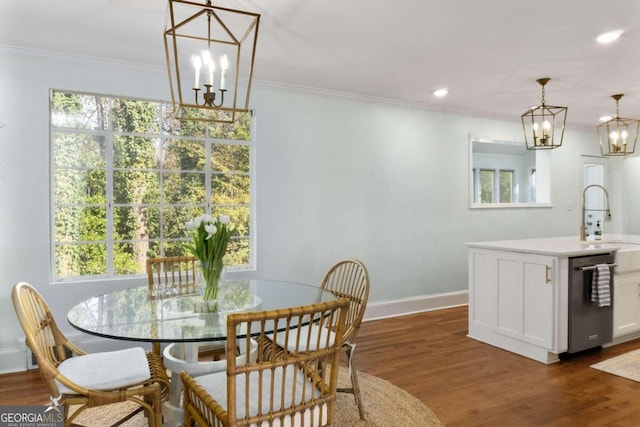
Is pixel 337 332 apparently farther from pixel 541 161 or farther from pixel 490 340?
pixel 541 161

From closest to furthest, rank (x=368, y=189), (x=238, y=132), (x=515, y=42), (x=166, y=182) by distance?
1. (x=515, y=42)
2. (x=166, y=182)
3. (x=238, y=132)
4. (x=368, y=189)

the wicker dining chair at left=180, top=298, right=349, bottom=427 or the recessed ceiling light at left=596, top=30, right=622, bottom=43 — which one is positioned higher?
the recessed ceiling light at left=596, top=30, right=622, bottom=43

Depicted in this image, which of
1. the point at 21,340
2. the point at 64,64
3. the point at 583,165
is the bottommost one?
the point at 21,340

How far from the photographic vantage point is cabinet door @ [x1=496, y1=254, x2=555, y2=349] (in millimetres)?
3361

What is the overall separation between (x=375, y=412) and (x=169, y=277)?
1.82m

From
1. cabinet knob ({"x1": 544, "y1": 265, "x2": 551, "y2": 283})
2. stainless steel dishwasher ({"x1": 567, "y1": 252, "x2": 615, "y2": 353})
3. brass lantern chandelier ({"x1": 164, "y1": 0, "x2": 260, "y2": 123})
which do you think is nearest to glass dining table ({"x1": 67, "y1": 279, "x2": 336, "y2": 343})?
brass lantern chandelier ({"x1": 164, "y1": 0, "x2": 260, "y2": 123})

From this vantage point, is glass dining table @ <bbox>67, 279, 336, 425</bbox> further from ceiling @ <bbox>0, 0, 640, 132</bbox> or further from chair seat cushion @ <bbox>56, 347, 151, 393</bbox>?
ceiling @ <bbox>0, 0, 640, 132</bbox>

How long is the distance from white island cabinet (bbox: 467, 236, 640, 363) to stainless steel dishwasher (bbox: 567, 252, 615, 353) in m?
0.06

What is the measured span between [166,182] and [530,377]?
10.9ft

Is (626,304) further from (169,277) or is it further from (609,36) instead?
(169,277)

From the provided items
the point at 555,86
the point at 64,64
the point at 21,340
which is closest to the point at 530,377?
the point at 555,86

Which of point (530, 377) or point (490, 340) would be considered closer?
point (530, 377)

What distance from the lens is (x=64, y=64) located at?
3379 millimetres

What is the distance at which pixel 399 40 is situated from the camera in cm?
308
